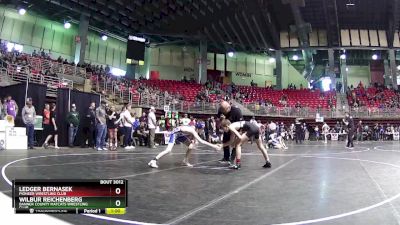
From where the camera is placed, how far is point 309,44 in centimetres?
4738

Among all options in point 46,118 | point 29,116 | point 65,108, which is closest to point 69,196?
point 29,116

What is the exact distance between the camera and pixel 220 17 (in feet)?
126

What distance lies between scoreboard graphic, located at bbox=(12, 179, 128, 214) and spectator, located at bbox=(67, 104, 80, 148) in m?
12.1

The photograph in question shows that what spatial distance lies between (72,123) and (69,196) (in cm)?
1242

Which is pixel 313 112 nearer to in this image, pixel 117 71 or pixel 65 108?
pixel 117 71

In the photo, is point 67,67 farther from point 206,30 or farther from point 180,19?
point 206,30

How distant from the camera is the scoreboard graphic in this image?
3.12 meters

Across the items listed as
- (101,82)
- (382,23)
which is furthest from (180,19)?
(382,23)

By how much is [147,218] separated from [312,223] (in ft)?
5.34

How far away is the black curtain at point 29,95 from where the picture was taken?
14.8m

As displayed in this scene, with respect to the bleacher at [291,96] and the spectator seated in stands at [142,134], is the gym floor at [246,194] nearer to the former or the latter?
the spectator seated in stands at [142,134]

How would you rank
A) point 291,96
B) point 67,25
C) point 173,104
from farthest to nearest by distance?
1. point 291,96
2. point 67,25
3. point 173,104

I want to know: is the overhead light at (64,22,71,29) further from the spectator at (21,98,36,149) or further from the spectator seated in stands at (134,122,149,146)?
the spectator at (21,98,36,149)

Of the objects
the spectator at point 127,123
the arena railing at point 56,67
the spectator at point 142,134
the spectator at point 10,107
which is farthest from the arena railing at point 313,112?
the spectator at point 10,107
